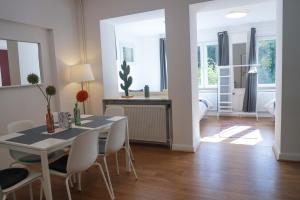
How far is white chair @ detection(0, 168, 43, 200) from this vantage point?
1743 mm

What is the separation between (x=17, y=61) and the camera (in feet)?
10.2

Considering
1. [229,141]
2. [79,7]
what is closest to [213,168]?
[229,141]

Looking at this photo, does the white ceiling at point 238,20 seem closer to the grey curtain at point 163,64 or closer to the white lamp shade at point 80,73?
the grey curtain at point 163,64

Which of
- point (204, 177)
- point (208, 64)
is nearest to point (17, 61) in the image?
point (204, 177)

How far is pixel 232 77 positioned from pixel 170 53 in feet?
10.8

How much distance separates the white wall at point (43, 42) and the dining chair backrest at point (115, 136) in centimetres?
159

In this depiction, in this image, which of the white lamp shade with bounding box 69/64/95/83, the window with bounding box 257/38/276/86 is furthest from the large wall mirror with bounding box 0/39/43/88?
the window with bounding box 257/38/276/86

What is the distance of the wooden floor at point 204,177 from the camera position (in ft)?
7.66

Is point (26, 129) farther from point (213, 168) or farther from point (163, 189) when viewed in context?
point (213, 168)

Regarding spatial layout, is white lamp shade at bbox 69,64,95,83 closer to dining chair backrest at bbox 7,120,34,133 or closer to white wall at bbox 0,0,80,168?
white wall at bbox 0,0,80,168

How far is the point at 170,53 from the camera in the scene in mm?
3500

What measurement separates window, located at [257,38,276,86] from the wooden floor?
2.99 meters

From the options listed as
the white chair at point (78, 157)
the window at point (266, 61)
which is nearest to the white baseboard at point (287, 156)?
the white chair at point (78, 157)

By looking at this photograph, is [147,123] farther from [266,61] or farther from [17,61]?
[266,61]
